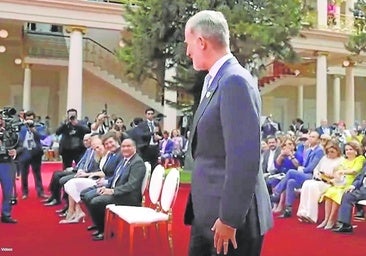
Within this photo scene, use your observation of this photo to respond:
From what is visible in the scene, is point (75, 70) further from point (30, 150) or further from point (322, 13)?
point (322, 13)

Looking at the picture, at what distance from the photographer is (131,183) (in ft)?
19.6

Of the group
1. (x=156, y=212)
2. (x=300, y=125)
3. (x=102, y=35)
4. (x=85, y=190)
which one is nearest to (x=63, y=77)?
(x=102, y=35)

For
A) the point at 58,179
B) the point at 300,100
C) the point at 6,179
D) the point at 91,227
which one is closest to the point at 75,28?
the point at 58,179

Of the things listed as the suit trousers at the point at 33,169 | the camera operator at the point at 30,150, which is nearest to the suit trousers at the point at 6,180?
the camera operator at the point at 30,150

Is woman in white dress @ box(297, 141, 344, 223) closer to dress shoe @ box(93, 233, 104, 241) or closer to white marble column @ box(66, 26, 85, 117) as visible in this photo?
dress shoe @ box(93, 233, 104, 241)

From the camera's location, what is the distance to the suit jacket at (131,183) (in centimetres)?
600

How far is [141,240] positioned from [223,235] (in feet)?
14.1

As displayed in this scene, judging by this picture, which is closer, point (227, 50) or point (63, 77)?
point (227, 50)

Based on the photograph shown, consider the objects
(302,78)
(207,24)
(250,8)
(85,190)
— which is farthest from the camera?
(302,78)

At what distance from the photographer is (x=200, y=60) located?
2.28 meters

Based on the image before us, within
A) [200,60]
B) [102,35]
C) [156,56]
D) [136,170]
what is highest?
[102,35]

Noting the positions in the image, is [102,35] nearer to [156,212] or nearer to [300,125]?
[300,125]

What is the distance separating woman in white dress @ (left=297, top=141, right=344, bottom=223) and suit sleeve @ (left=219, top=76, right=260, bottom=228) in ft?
18.4

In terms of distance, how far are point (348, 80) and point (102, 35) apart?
10.6 metres
